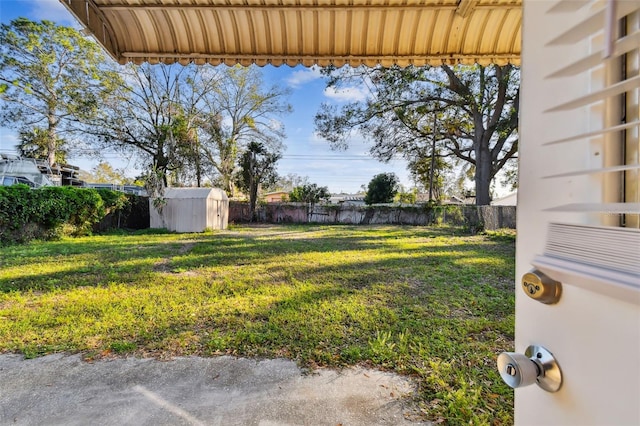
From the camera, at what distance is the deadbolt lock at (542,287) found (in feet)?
1.77

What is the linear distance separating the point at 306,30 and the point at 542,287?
249cm

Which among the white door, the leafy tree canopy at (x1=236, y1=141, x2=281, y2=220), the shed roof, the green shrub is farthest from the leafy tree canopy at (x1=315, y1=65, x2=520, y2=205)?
the white door

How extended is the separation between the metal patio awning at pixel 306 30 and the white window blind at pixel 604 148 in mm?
2020

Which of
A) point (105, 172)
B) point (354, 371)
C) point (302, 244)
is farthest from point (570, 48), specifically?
point (105, 172)

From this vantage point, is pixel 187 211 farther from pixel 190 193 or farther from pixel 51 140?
pixel 51 140

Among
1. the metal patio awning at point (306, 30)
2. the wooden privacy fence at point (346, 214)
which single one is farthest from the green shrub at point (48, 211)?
the metal patio awning at point (306, 30)

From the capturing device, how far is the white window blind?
1.41 ft

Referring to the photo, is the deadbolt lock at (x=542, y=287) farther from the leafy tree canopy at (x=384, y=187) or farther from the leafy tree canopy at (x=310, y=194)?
the leafy tree canopy at (x=384, y=187)

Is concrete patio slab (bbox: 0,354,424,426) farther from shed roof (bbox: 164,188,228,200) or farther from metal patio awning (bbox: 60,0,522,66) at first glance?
shed roof (bbox: 164,188,228,200)

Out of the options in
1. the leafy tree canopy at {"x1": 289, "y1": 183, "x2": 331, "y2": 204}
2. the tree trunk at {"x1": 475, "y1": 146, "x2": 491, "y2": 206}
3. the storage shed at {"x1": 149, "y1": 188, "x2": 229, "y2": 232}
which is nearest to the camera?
the storage shed at {"x1": 149, "y1": 188, "x2": 229, "y2": 232}

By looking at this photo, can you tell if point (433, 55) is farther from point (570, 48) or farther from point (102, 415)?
point (102, 415)

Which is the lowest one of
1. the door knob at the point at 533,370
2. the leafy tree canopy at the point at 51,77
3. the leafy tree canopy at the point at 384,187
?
the door knob at the point at 533,370

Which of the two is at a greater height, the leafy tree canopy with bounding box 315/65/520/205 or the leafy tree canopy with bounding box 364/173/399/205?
the leafy tree canopy with bounding box 315/65/520/205

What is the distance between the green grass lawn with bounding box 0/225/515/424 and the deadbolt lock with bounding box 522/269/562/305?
1432 mm
